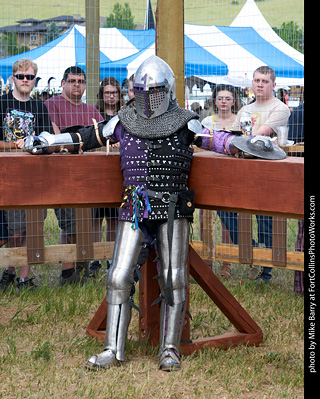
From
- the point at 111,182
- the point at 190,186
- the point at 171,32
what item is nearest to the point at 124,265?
the point at 111,182

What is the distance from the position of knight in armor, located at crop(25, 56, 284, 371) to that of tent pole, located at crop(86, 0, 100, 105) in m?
1.80

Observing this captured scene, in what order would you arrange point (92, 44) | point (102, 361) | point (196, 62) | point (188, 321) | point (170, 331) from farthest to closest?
point (196, 62) < point (92, 44) < point (188, 321) < point (170, 331) < point (102, 361)

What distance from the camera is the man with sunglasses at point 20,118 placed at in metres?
5.38

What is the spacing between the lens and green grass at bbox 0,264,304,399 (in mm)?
3770

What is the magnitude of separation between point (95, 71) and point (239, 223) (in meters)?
1.87

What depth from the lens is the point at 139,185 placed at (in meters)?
4.04

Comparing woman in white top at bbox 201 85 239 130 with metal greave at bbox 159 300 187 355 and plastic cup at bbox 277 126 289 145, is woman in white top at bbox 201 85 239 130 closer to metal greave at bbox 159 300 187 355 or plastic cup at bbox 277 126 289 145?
plastic cup at bbox 277 126 289 145

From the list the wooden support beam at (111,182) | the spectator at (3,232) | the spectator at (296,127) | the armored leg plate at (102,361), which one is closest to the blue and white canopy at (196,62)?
the spectator at (296,127)

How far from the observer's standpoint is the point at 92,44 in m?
5.77

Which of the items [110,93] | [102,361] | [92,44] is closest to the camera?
[102,361]

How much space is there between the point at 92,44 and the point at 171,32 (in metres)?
1.71

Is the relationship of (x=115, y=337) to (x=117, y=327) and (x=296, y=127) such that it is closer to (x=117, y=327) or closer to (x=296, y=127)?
(x=117, y=327)

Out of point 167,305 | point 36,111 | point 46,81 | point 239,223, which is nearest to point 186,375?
point 167,305
